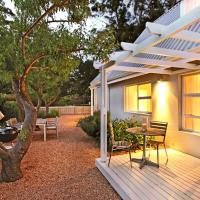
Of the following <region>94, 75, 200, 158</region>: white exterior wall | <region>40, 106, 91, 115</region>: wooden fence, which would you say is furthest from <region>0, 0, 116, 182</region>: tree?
<region>40, 106, 91, 115</region>: wooden fence

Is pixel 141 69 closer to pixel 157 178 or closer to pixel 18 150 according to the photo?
pixel 157 178

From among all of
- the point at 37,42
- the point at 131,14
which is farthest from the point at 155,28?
the point at 131,14

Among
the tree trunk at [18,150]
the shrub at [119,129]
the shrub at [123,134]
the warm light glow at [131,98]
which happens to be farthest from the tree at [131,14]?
the tree trunk at [18,150]

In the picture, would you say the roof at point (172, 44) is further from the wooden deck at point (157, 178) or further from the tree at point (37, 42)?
the wooden deck at point (157, 178)

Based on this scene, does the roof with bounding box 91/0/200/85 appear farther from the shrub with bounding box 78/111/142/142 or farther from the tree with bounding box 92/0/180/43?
the tree with bounding box 92/0/180/43

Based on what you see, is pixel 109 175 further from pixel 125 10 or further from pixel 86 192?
pixel 125 10

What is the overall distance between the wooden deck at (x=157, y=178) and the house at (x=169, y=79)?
6.1 inches

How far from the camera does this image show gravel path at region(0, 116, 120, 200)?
443cm

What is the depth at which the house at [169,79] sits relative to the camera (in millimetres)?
4309

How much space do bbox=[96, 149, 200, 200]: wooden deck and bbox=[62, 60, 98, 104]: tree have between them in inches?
799

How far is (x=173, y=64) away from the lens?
5781 mm

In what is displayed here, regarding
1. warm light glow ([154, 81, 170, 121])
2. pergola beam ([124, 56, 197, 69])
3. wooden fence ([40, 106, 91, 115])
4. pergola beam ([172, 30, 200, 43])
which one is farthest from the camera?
wooden fence ([40, 106, 91, 115])

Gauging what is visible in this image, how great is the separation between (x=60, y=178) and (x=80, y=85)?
2221 centimetres

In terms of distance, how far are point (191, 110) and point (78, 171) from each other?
4054mm
